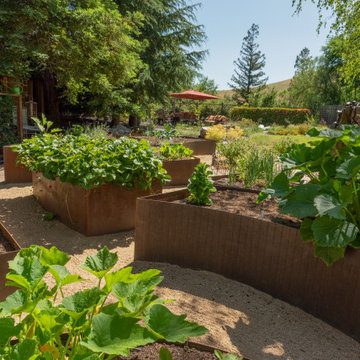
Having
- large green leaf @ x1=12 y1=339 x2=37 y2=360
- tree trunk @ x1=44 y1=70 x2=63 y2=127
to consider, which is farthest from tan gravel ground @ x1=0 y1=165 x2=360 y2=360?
tree trunk @ x1=44 y1=70 x2=63 y2=127

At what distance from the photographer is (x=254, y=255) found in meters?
Answer: 2.50

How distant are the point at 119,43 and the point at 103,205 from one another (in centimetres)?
648

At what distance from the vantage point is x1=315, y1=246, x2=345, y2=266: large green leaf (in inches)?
78.1

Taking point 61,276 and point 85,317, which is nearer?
point 85,317

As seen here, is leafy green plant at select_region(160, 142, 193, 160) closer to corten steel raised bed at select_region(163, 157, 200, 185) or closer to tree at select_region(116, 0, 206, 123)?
corten steel raised bed at select_region(163, 157, 200, 185)

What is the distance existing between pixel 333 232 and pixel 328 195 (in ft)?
0.72

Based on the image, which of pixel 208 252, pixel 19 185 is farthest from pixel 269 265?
pixel 19 185

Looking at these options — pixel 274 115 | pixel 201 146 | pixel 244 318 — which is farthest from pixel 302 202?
pixel 274 115

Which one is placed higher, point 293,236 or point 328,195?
point 328,195

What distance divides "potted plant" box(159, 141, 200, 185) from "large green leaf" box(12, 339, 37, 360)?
4.72m

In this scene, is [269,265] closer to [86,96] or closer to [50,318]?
[50,318]

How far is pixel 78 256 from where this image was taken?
Result: 314cm

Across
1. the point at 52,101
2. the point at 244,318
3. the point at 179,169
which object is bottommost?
the point at 244,318

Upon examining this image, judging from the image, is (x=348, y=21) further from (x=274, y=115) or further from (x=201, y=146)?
(x=274, y=115)
